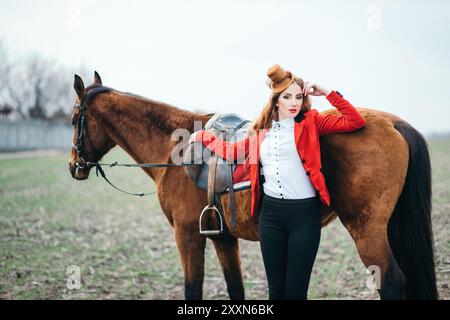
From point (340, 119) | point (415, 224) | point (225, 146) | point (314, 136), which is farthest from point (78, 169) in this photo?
point (415, 224)

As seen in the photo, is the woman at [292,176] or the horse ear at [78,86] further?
the horse ear at [78,86]

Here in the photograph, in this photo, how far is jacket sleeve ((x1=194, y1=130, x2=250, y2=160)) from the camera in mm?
3020

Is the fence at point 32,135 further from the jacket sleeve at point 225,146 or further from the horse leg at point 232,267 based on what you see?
the jacket sleeve at point 225,146

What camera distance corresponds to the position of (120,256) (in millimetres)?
6547

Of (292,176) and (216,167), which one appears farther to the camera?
(216,167)

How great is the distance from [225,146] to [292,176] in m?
0.68

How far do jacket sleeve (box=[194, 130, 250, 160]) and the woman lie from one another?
0.25 meters

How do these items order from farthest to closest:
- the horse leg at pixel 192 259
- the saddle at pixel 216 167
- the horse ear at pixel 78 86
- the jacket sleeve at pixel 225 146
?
1. the horse ear at pixel 78 86
2. the horse leg at pixel 192 259
3. the saddle at pixel 216 167
4. the jacket sleeve at pixel 225 146

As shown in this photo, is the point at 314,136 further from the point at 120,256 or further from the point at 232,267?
the point at 120,256

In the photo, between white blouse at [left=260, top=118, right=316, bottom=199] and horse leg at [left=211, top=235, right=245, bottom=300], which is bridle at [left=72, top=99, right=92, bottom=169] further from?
white blouse at [left=260, top=118, right=316, bottom=199]

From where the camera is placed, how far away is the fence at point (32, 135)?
30047 millimetres

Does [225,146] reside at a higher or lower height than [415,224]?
higher

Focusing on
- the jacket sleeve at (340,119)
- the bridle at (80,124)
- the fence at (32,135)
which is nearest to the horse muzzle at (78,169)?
the bridle at (80,124)

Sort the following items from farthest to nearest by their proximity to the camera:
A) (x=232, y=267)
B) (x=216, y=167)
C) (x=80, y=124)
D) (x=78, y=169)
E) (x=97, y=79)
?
(x=97, y=79) < (x=78, y=169) < (x=80, y=124) < (x=232, y=267) < (x=216, y=167)
